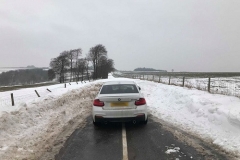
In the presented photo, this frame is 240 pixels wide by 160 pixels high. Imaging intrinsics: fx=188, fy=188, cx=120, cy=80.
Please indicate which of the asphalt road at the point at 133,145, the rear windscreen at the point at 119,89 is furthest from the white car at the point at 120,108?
the rear windscreen at the point at 119,89

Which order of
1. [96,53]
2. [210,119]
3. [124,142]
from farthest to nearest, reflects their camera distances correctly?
[96,53] < [210,119] < [124,142]

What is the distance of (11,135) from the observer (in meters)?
5.97

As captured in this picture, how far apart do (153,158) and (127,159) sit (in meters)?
0.58

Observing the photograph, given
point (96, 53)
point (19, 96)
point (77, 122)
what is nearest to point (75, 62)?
point (96, 53)

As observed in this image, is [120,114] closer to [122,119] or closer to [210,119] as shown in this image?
[122,119]

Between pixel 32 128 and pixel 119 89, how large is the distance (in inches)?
139

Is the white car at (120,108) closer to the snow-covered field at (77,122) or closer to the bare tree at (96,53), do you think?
the snow-covered field at (77,122)

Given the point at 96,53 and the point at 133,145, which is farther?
the point at 96,53

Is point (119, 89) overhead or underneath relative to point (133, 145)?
overhead

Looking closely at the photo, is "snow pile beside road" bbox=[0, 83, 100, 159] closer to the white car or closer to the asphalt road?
the asphalt road

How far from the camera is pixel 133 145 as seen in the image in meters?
4.98

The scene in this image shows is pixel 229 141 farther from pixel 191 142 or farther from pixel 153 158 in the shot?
pixel 153 158

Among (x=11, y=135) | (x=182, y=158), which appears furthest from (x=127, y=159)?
(x=11, y=135)

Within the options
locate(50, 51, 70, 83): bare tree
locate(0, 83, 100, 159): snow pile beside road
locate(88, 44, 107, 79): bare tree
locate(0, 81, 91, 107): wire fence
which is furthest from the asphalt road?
locate(50, 51, 70, 83): bare tree
